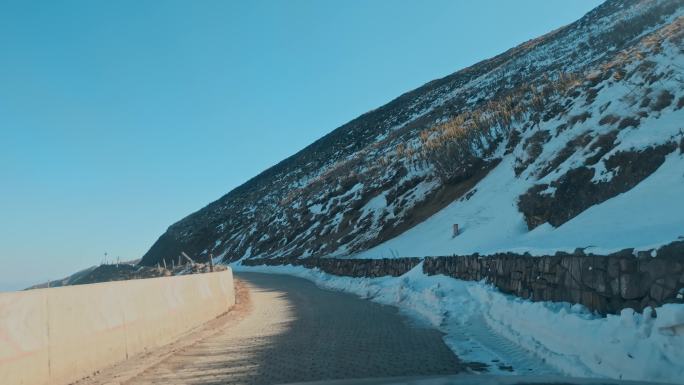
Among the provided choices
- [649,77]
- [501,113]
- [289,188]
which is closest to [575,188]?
Answer: [649,77]

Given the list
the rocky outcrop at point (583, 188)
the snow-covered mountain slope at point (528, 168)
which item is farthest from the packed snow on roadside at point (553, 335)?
the rocky outcrop at point (583, 188)

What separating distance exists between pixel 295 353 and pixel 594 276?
15.1ft

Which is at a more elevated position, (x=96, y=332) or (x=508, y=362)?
(x=96, y=332)

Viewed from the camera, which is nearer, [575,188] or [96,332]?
[96,332]

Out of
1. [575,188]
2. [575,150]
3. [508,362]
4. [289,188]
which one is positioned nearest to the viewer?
[508,362]

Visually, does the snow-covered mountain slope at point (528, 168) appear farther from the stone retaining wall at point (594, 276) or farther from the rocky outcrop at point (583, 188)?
the stone retaining wall at point (594, 276)

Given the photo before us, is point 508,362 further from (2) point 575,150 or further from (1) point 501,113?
(1) point 501,113

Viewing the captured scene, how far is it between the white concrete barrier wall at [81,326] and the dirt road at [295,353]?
11.7 inches

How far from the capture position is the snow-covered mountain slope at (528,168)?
16.7m

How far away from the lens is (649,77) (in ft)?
73.3

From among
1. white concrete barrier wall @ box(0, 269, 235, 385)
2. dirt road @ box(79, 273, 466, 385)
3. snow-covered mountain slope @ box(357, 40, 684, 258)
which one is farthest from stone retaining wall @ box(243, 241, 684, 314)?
white concrete barrier wall @ box(0, 269, 235, 385)

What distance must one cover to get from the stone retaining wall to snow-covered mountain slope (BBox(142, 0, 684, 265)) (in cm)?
71

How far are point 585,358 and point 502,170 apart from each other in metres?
27.2

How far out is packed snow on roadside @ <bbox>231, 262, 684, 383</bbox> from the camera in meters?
6.04
